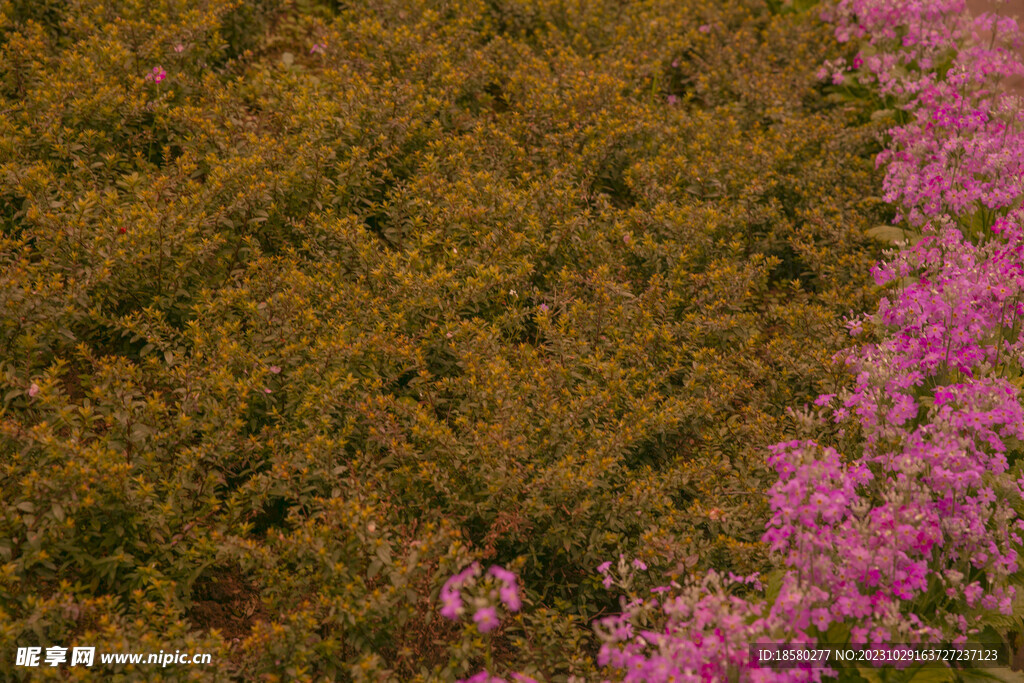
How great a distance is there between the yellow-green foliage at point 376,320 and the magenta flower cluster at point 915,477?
45cm

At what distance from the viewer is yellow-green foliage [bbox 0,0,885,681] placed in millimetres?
3215

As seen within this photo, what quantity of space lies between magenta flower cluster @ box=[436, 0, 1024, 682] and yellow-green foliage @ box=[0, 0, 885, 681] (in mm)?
452

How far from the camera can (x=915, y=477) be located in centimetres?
340

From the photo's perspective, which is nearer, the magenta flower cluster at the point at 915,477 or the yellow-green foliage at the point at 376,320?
the magenta flower cluster at the point at 915,477

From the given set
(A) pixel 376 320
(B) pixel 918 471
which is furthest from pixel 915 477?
(A) pixel 376 320

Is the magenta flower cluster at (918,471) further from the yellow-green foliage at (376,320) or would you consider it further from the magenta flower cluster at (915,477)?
the yellow-green foliage at (376,320)

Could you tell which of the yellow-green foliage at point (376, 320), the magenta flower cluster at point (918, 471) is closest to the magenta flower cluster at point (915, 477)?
the magenta flower cluster at point (918, 471)

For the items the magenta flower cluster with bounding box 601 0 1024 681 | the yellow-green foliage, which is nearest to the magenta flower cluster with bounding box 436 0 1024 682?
the magenta flower cluster with bounding box 601 0 1024 681

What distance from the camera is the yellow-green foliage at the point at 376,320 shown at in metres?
3.21

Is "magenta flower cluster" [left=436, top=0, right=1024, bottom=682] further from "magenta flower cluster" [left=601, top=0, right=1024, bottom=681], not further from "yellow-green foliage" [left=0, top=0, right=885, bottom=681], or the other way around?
"yellow-green foliage" [left=0, top=0, right=885, bottom=681]

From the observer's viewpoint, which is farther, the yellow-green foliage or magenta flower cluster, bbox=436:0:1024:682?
the yellow-green foliage

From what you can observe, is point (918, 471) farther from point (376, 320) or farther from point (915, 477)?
point (376, 320)

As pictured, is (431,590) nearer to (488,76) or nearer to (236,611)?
(236,611)

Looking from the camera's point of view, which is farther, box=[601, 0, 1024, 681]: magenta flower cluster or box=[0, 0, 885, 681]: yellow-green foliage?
box=[0, 0, 885, 681]: yellow-green foliage
